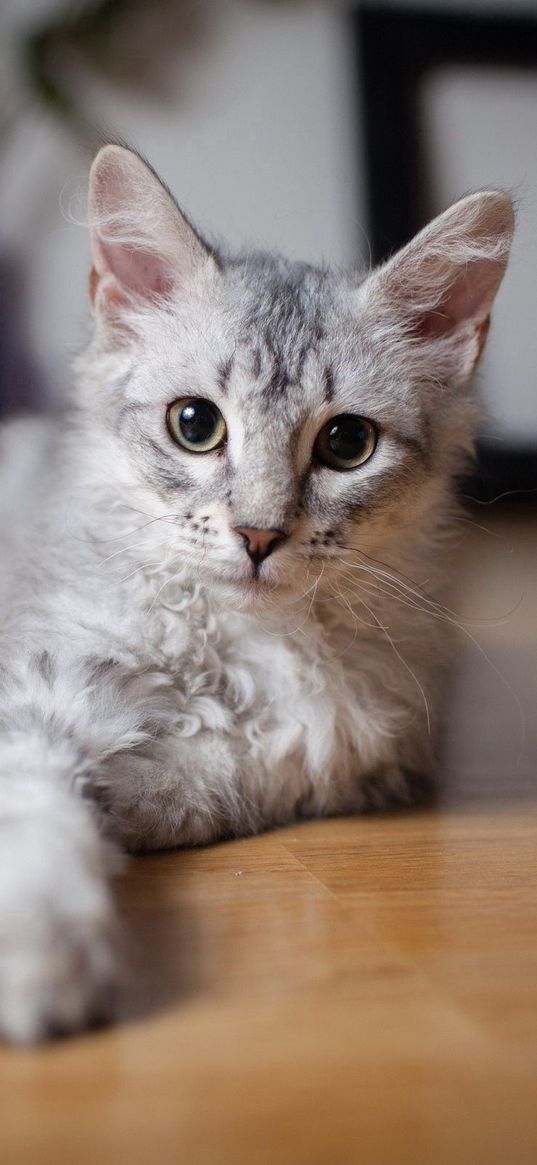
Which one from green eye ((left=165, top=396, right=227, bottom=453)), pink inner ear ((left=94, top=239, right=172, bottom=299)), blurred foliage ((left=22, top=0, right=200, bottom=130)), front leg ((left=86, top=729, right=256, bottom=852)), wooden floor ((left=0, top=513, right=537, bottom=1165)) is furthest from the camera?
blurred foliage ((left=22, top=0, right=200, bottom=130))

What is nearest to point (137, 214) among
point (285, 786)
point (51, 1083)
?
point (285, 786)

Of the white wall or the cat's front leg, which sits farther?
the white wall

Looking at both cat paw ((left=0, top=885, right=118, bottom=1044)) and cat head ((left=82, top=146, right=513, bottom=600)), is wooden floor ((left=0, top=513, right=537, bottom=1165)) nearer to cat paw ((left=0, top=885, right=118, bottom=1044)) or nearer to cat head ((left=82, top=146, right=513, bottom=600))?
cat paw ((left=0, top=885, right=118, bottom=1044))

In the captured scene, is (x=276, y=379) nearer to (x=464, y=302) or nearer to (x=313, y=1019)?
(x=464, y=302)

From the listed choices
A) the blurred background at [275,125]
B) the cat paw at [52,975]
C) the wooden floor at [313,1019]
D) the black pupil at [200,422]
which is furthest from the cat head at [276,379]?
the blurred background at [275,125]

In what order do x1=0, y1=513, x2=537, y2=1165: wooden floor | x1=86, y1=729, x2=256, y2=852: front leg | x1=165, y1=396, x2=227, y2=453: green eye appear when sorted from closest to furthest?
x1=0, y1=513, x2=537, y2=1165: wooden floor, x1=86, y1=729, x2=256, y2=852: front leg, x1=165, y1=396, x2=227, y2=453: green eye

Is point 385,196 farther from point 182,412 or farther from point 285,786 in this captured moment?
point 285,786

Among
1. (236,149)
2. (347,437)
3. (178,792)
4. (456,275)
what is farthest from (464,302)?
(236,149)

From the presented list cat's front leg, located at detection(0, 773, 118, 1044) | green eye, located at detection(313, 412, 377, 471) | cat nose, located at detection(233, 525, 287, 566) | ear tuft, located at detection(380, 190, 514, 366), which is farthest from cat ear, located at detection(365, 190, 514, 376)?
cat's front leg, located at detection(0, 773, 118, 1044)
